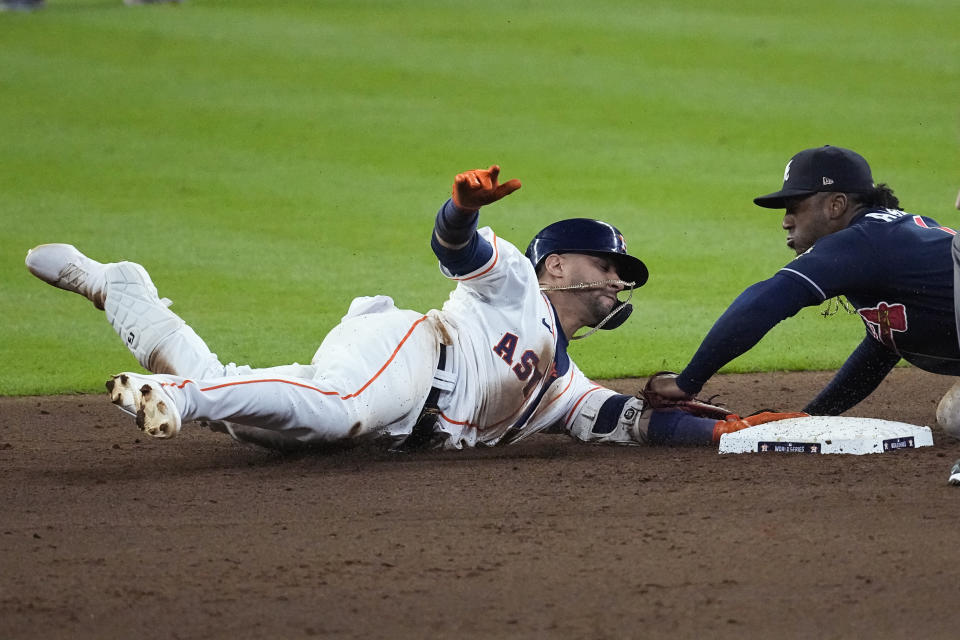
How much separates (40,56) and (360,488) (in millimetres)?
14374

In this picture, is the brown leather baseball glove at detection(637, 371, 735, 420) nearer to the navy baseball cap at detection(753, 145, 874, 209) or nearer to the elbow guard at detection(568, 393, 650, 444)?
the elbow guard at detection(568, 393, 650, 444)

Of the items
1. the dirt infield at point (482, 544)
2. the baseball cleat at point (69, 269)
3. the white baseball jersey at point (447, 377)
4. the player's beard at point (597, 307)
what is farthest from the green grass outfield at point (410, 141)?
the dirt infield at point (482, 544)

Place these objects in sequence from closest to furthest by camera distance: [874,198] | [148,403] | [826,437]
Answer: [148,403] → [826,437] → [874,198]

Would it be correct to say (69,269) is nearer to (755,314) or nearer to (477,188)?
(477,188)

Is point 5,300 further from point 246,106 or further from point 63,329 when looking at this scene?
point 246,106

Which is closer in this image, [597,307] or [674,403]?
[674,403]

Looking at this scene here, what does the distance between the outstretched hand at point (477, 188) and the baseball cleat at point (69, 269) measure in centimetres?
170

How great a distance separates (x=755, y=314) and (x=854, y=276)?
A: 0.40 metres

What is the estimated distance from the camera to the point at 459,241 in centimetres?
453

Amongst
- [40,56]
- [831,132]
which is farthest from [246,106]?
[831,132]

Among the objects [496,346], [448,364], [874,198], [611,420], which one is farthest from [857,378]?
[448,364]

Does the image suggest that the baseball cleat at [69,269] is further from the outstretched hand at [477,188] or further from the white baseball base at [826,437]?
the white baseball base at [826,437]

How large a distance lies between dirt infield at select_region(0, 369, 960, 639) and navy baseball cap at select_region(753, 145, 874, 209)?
1.05 meters

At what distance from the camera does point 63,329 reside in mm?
8016
